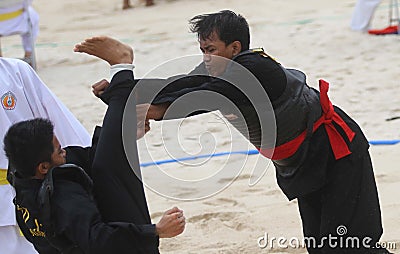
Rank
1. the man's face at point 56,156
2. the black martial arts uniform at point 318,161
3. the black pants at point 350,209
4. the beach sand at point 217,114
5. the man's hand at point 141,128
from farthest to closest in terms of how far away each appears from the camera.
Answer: the beach sand at point 217,114, the black pants at point 350,209, the black martial arts uniform at point 318,161, the man's hand at point 141,128, the man's face at point 56,156

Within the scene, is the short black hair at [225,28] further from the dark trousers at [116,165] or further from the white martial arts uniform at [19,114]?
the white martial arts uniform at [19,114]

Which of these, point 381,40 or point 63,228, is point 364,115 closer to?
point 381,40

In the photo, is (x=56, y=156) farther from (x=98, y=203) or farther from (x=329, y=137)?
(x=329, y=137)

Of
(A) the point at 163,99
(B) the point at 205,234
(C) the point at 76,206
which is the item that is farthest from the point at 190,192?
(C) the point at 76,206

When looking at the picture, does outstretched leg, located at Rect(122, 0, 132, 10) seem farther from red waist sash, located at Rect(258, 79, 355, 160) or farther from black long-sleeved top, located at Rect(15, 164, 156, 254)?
black long-sleeved top, located at Rect(15, 164, 156, 254)

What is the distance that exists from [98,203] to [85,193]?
9cm

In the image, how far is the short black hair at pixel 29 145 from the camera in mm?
2193

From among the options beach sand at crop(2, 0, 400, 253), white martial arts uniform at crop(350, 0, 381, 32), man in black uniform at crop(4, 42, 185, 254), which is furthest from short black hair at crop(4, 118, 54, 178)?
white martial arts uniform at crop(350, 0, 381, 32)

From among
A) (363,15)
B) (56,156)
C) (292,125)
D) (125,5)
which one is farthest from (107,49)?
(125,5)

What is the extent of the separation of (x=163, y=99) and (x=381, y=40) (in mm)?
6017

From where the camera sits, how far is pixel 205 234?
3.87 meters

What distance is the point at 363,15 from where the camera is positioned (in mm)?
8453

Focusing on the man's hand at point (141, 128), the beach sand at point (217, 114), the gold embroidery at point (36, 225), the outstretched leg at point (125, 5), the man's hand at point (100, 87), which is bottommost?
the outstretched leg at point (125, 5)

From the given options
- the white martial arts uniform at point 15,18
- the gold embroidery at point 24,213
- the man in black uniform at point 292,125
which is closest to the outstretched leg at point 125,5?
the white martial arts uniform at point 15,18
